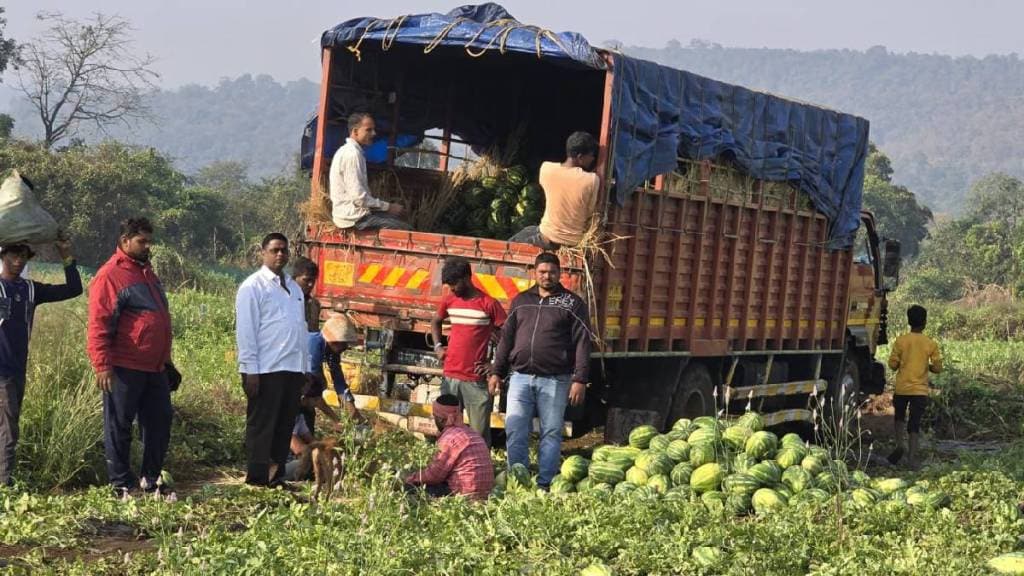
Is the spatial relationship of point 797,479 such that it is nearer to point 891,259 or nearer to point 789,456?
point 789,456

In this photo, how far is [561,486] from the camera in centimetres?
871

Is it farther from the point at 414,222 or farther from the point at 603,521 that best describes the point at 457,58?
the point at 603,521

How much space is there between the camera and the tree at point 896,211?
213ft

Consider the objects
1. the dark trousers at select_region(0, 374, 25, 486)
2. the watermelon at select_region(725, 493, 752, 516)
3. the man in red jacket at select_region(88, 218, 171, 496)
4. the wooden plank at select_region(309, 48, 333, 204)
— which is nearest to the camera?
the watermelon at select_region(725, 493, 752, 516)

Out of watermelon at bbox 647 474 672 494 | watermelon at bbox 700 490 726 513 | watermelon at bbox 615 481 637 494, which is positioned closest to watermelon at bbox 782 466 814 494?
watermelon at bbox 700 490 726 513

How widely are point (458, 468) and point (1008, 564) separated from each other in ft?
10.3

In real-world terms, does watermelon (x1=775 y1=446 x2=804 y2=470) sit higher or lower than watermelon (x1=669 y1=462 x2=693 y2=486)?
higher

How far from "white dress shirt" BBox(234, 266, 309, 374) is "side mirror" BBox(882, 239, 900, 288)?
8.70m

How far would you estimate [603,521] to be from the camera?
23.4 ft

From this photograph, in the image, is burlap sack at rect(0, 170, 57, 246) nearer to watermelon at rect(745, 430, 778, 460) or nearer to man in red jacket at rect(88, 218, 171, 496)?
man in red jacket at rect(88, 218, 171, 496)

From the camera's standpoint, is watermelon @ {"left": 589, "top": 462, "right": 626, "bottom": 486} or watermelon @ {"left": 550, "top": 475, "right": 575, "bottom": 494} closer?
watermelon @ {"left": 550, "top": 475, "right": 575, "bottom": 494}

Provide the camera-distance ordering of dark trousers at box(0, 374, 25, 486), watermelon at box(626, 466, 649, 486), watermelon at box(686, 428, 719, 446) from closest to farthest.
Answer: dark trousers at box(0, 374, 25, 486)
watermelon at box(626, 466, 649, 486)
watermelon at box(686, 428, 719, 446)

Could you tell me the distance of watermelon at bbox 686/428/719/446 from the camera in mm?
8906

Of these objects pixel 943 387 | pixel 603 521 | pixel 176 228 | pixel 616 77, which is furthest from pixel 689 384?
pixel 176 228
